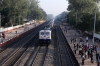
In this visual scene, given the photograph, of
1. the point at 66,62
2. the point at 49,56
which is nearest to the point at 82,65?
the point at 66,62

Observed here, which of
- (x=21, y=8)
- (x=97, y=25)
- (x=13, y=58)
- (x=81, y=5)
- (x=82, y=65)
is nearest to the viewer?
(x=82, y=65)

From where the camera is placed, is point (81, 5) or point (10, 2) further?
point (10, 2)

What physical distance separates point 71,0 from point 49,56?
5021cm

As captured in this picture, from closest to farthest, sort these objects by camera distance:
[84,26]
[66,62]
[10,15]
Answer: [66,62] < [84,26] < [10,15]

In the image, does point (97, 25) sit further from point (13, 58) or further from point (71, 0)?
point (71, 0)

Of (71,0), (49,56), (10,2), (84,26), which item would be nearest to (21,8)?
(10,2)

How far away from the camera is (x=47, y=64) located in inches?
850

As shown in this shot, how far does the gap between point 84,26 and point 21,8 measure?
41939 mm

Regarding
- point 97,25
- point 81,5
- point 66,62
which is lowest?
point 66,62

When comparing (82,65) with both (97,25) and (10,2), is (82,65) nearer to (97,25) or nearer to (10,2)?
(97,25)

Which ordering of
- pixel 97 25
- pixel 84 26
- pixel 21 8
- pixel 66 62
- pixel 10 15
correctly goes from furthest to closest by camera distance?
pixel 21 8 → pixel 10 15 → pixel 84 26 → pixel 97 25 → pixel 66 62

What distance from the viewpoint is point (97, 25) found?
4253 centimetres

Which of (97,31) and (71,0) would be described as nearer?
(97,31)

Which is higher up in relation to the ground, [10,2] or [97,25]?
[10,2]
